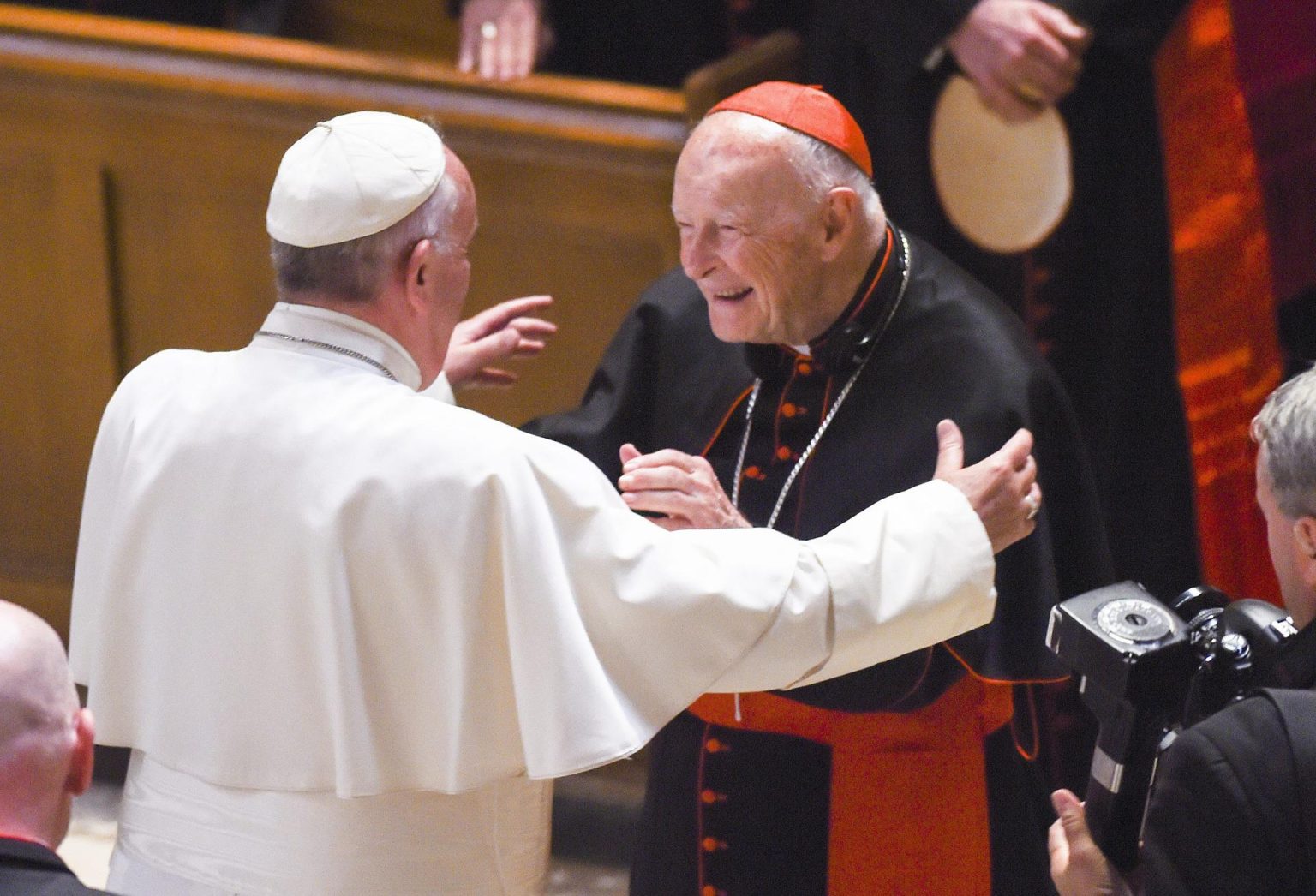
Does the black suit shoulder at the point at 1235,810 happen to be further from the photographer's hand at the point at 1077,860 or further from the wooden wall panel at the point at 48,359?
the wooden wall panel at the point at 48,359

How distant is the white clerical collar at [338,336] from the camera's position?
8.66ft

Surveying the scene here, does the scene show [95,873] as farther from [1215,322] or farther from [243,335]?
[1215,322]

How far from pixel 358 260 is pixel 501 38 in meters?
2.23

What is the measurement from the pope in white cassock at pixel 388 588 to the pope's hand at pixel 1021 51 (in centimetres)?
167

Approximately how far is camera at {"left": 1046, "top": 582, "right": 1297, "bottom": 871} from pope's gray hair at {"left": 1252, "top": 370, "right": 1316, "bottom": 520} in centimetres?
16

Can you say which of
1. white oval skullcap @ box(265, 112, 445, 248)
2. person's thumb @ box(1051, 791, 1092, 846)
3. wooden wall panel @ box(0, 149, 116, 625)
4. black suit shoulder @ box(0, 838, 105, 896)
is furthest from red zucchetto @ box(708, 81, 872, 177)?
wooden wall panel @ box(0, 149, 116, 625)

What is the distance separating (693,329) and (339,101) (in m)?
1.69

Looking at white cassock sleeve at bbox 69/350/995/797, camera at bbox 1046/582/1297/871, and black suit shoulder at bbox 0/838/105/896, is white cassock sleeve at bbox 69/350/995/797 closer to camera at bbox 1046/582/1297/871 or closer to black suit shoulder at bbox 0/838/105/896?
camera at bbox 1046/582/1297/871

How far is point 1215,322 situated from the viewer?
435 centimetres

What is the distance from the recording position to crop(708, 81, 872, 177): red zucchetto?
9.99 feet

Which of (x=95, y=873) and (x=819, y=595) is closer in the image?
(x=819, y=595)

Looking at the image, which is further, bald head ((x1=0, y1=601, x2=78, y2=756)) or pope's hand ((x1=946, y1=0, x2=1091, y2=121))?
pope's hand ((x1=946, y1=0, x2=1091, y2=121))

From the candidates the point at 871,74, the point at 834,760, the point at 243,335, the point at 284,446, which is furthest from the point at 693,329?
the point at 243,335

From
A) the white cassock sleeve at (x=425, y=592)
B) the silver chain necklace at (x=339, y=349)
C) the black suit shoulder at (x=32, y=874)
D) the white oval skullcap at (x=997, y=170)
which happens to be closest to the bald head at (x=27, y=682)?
the black suit shoulder at (x=32, y=874)
